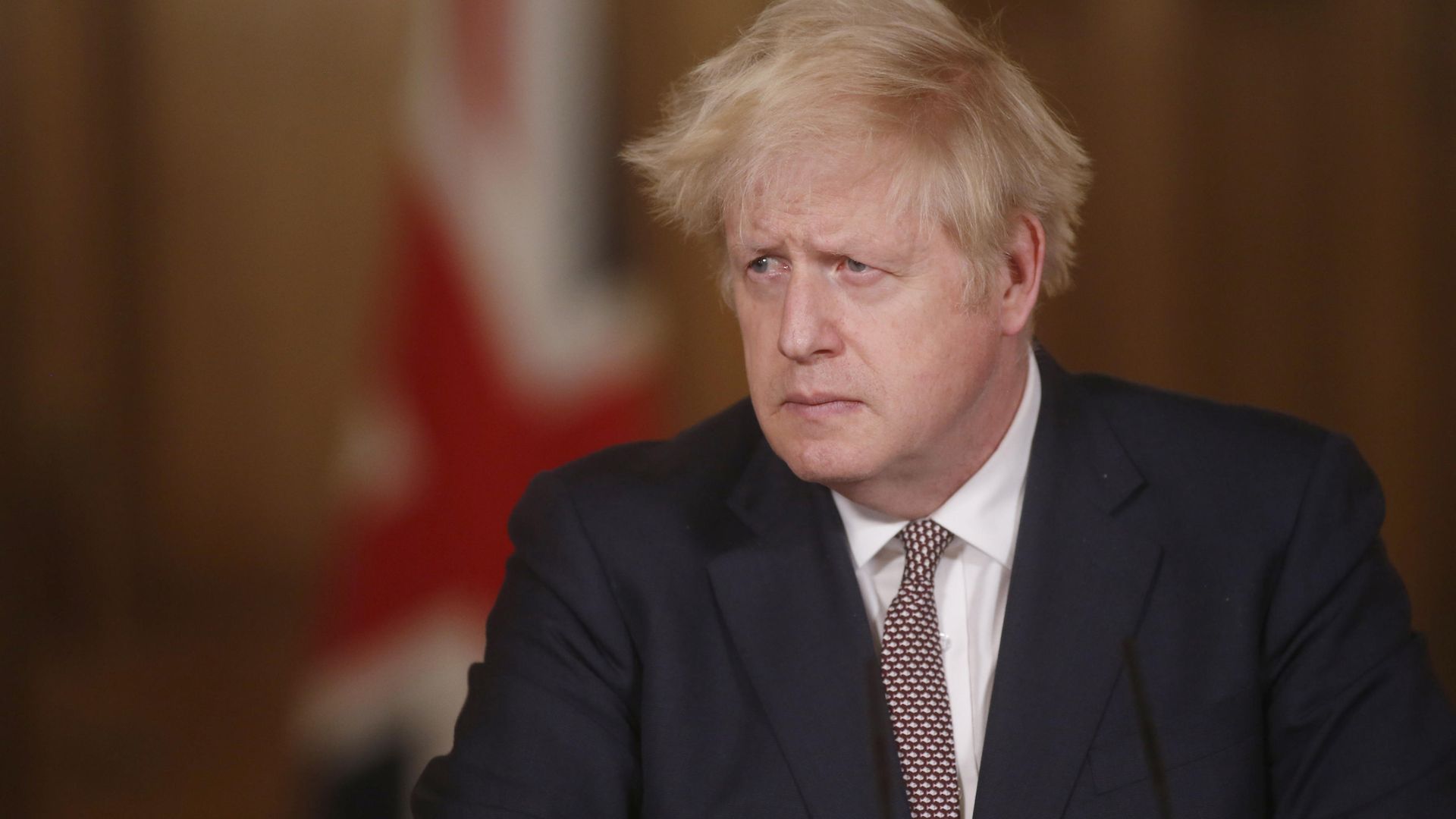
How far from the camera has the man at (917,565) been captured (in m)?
1.46

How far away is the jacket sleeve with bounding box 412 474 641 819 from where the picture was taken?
1.47m

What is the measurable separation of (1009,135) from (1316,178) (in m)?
2.25

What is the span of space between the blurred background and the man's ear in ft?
5.89

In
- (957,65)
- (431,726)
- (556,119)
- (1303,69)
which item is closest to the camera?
(957,65)

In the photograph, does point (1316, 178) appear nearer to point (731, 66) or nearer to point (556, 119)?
point (556, 119)

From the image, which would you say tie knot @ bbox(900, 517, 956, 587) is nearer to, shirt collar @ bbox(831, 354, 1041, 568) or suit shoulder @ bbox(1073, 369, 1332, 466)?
shirt collar @ bbox(831, 354, 1041, 568)

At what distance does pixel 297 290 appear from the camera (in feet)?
11.7

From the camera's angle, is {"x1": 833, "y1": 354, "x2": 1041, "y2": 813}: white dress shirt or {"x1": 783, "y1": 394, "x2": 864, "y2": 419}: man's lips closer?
{"x1": 783, "y1": 394, "x2": 864, "y2": 419}: man's lips

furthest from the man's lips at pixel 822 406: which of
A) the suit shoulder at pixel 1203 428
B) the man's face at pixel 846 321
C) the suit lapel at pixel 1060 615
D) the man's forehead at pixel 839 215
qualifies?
the suit shoulder at pixel 1203 428

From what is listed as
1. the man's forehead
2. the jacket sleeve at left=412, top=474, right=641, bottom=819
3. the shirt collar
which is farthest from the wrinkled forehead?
the jacket sleeve at left=412, top=474, right=641, bottom=819

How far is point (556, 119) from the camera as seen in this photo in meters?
2.66

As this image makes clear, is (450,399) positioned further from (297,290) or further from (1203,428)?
(1203,428)

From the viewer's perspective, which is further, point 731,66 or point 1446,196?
point 1446,196

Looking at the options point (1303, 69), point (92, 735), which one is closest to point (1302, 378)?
point (1303, 69)
